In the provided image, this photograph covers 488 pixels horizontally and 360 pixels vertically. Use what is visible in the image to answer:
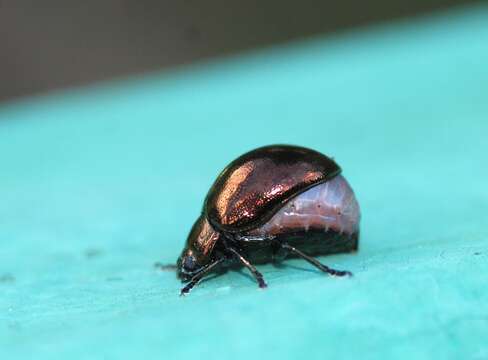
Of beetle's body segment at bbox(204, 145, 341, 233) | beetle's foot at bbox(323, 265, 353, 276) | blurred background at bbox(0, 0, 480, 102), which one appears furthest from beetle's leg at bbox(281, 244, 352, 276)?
blurred background at bbox(0, 0, 480, 102)

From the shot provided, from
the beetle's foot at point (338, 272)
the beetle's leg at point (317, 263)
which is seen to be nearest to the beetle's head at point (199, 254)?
the beetle's leg at point (317, 263)

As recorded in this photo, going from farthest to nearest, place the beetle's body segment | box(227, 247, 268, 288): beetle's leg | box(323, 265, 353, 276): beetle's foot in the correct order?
1. the beetle's body segment
2. box(227, 247, 268, 288): beetle's leg
3. box(323, 265, 353, 276): beetle's foot

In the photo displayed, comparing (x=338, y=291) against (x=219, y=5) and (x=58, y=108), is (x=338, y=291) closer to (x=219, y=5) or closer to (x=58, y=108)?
(x=58, y=108)

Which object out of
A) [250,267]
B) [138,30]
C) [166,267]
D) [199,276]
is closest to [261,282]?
[250,267]

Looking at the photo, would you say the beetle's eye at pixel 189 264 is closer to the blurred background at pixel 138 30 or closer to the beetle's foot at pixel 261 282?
the beetle's foot at pixel 261 282

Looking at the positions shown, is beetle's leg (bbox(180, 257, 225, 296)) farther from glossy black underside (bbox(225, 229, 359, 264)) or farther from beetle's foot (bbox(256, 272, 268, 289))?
beetle's foot (bbox(256, 272, 268, 289))

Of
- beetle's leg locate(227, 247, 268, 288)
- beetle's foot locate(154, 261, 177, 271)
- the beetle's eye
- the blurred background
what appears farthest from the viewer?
the blurred background

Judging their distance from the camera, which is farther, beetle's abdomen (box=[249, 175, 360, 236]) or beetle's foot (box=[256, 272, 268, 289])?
beetle's abdomen (box=[249, 175, 360, 236])

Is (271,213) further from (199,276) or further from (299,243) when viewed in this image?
(199,276)
